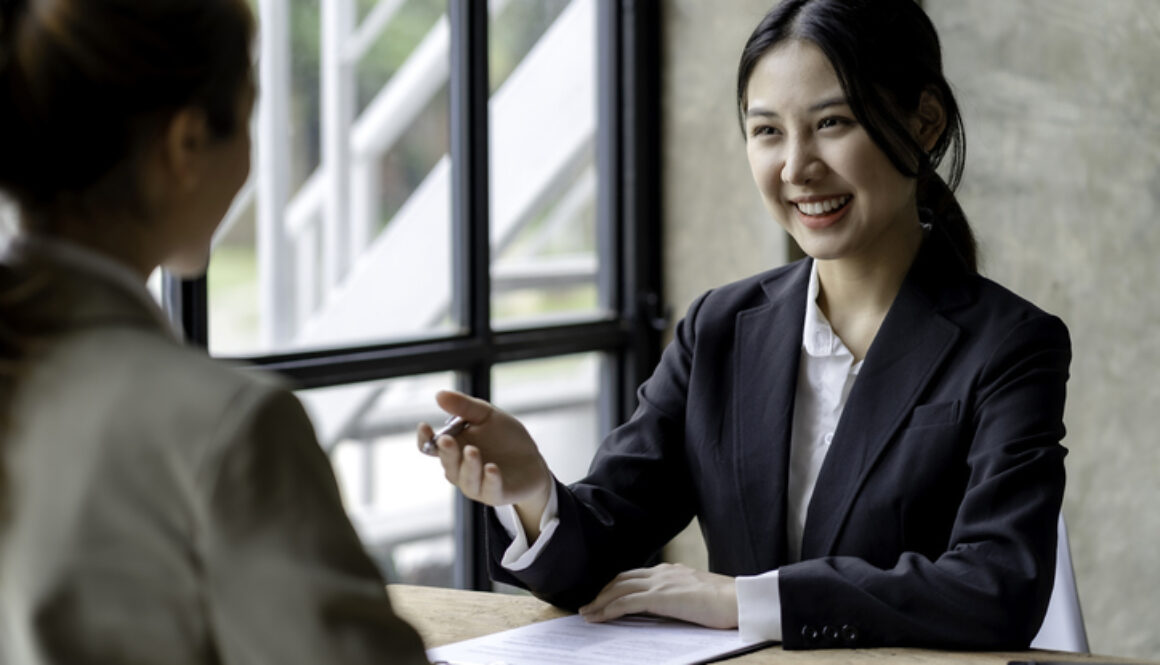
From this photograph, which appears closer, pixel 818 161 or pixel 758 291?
pixel 818 161

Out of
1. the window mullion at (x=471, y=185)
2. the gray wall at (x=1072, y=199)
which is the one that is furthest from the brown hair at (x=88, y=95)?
the gray wall at (x=1072, y=199)

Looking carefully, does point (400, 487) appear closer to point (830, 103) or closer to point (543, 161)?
point (543, 161)

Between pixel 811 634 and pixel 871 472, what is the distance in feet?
1.10

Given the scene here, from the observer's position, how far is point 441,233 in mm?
3191

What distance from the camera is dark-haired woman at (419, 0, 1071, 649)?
160cm

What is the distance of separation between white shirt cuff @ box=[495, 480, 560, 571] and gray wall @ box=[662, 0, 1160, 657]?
188 cm

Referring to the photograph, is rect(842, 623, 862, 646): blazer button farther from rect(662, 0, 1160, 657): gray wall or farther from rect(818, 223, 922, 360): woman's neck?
rect(662, 0, 1160, 657): gray wall

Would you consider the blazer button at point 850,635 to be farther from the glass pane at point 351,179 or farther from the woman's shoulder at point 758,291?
the glass pane at point 351,179

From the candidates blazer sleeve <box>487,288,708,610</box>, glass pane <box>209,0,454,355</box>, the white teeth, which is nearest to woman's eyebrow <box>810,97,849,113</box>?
the white teeth

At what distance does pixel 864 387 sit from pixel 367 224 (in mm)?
1807

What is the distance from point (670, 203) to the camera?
147 inches

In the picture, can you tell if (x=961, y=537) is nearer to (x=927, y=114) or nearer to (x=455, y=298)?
(x=927, y=114)

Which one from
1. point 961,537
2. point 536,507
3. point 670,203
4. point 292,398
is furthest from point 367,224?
point 292,398

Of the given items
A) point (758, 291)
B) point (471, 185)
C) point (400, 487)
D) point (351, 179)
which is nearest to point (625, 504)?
point (758, 291)
